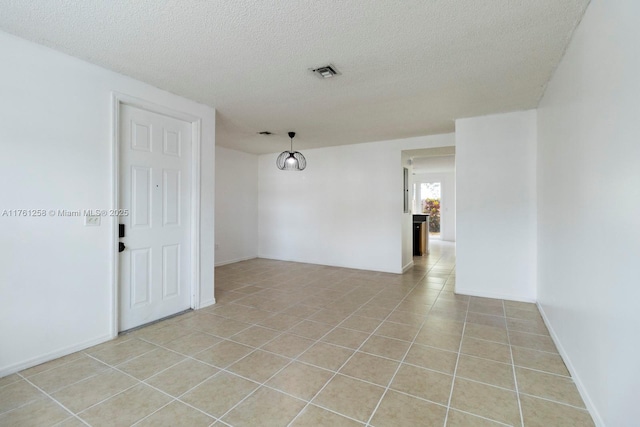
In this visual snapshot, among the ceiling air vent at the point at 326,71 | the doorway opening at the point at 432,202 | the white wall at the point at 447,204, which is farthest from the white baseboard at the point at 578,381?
the doorway opening at the point at 432,202

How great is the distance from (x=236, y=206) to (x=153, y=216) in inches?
138

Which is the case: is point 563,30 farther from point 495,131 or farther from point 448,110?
point 495,131

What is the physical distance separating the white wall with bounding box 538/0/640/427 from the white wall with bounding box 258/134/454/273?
116 inches

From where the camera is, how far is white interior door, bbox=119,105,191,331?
2975mm

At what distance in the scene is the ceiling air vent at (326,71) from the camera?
2.71 meters

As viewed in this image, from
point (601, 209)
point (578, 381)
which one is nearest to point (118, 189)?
point (601, 209)

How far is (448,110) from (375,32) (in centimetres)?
212

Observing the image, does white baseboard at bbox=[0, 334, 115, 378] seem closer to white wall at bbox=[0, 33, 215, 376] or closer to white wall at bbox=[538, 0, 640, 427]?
white wall at bbox=[0, 33, 215, 376]

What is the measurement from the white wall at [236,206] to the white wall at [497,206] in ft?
14.9

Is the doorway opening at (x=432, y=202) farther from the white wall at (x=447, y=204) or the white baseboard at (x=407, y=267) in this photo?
the white baseboard at (x=407, y=267)

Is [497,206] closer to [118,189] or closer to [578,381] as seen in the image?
[578,381]

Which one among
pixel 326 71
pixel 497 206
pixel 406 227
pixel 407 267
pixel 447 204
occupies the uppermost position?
pixel 326 71

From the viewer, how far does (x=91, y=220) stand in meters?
2.65

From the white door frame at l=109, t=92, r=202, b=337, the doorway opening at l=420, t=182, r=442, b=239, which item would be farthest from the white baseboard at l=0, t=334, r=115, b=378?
the doorway opening at l=420, t=182, r=442, b=239
